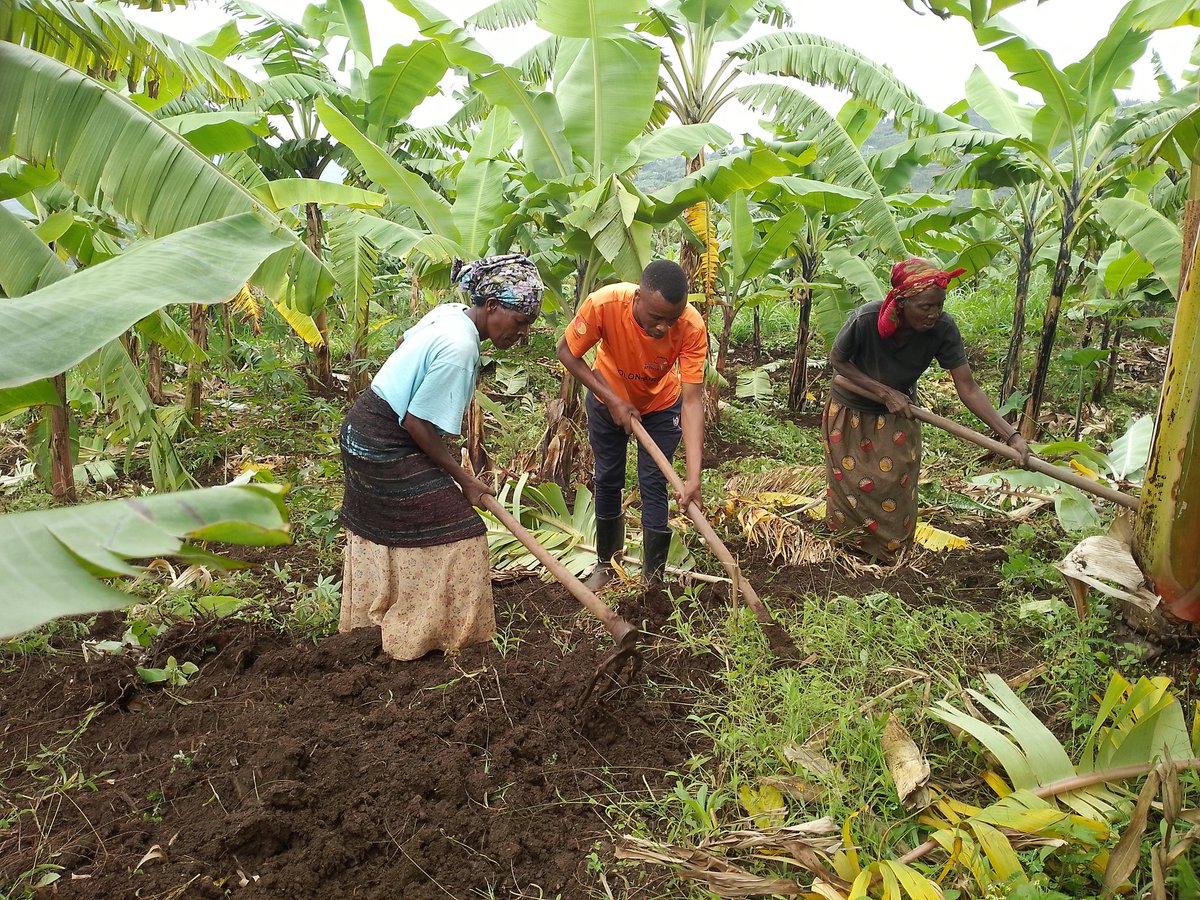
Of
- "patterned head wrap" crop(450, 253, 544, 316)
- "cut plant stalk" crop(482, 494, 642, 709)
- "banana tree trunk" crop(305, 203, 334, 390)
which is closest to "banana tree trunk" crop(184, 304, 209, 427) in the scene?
"banana tree trunk" crop(305, 203, 334, 390)

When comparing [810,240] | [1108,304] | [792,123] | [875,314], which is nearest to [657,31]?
[792,123]

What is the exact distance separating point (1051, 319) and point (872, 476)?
2748 mm

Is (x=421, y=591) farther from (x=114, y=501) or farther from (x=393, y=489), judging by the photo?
(x=114, y=501)

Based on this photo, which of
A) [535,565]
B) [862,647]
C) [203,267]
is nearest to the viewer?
[203,267]

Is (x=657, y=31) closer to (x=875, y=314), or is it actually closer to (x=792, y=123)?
(x=792, y=123)

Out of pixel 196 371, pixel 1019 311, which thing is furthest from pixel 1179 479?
pixel 196 371

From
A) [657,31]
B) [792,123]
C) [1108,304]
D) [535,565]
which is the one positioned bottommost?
[535,565]

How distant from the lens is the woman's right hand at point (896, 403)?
4.12 m

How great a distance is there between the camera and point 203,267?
188cm

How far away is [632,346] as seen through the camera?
12.9 ft

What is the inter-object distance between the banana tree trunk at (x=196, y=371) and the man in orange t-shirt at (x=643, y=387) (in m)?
3.76

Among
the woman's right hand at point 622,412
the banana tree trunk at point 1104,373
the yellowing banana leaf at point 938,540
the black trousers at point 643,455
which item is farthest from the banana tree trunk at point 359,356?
the banana tree trunk at point 1104,373

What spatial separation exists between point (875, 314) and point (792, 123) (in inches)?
110

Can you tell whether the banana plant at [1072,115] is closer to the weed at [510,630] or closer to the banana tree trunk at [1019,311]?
the banana tree trunk at [1019,311]
